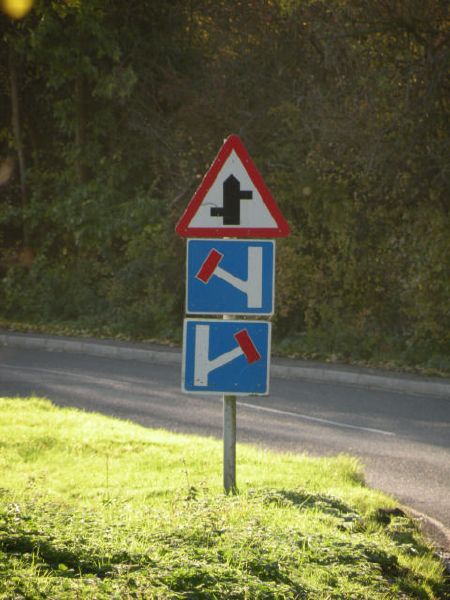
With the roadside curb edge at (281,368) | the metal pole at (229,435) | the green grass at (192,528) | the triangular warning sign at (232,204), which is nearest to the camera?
the green grass at (192,528)

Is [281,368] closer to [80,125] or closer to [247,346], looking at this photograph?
[247,346]

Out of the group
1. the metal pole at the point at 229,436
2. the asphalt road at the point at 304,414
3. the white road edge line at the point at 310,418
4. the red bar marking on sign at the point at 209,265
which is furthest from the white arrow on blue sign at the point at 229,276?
the white road edge line at the point at 310,418

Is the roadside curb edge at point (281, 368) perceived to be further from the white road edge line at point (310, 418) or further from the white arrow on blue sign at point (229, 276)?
the white arrow on blue sign at point (229, 276)

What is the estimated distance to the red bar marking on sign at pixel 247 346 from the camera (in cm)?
643

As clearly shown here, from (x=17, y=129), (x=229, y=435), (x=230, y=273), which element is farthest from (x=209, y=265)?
(x=17, y=129)

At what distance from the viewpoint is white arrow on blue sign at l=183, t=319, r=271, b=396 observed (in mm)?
6434

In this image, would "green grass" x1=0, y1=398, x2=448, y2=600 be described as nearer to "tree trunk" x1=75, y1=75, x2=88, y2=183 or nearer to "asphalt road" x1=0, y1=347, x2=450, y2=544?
"asphalt road" x1=0, y1=347, x2=450, y2=544

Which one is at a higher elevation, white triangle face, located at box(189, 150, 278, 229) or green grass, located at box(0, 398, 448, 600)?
white triangle face, located at box(189, 150, 278, 229)

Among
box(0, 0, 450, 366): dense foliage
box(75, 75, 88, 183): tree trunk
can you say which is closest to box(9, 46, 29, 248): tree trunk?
box(0, 0, 450, 366): dense foliage

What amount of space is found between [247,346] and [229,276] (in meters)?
0.47

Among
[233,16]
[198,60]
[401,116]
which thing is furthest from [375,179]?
[198,60]

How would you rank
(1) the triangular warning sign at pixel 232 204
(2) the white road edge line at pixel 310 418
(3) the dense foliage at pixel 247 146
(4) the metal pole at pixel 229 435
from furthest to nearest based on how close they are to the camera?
(3) the dense foliage at pixel 247 146, (2) the white road edge line at pixel 310 418, (4) the metal pole at pixel 229 435, (1) the triangular warning sign at pixel 232 204

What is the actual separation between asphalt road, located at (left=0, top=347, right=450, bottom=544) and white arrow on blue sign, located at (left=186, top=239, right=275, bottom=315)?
231 centimetres

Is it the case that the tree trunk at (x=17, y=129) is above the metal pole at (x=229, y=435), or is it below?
above
